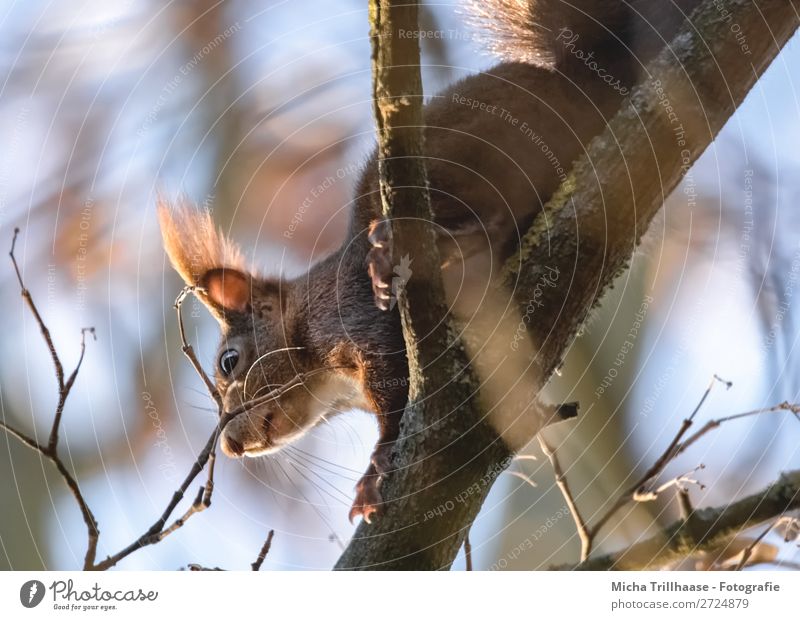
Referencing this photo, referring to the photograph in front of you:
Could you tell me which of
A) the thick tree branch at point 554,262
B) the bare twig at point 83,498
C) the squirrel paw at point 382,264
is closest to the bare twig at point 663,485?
the thick tree branch at point 554,262

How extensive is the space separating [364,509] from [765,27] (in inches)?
40.7

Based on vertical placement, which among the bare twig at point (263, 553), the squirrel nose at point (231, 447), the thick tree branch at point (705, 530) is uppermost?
the squirrel nose at point (231, 447)

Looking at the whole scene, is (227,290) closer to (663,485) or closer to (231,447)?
(231,447)

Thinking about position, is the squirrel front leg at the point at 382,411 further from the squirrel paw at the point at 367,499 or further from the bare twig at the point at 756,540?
the bare twig at the point at 756,540

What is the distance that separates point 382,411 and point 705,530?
72 cm

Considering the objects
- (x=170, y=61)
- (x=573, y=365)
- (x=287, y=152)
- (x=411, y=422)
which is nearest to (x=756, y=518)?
(x=411, y=422)

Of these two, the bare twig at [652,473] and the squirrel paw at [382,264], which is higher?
the squirrel paw at [382,264]

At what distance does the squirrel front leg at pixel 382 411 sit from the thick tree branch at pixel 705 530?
37 cm

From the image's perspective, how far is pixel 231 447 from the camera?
5.85 ft

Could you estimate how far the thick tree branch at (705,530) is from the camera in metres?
1.21

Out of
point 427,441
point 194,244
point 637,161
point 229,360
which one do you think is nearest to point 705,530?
point 427,441

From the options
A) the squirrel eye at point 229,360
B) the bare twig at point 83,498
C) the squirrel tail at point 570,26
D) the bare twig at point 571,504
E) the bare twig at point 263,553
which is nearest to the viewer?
the bare twig at point 83,498
